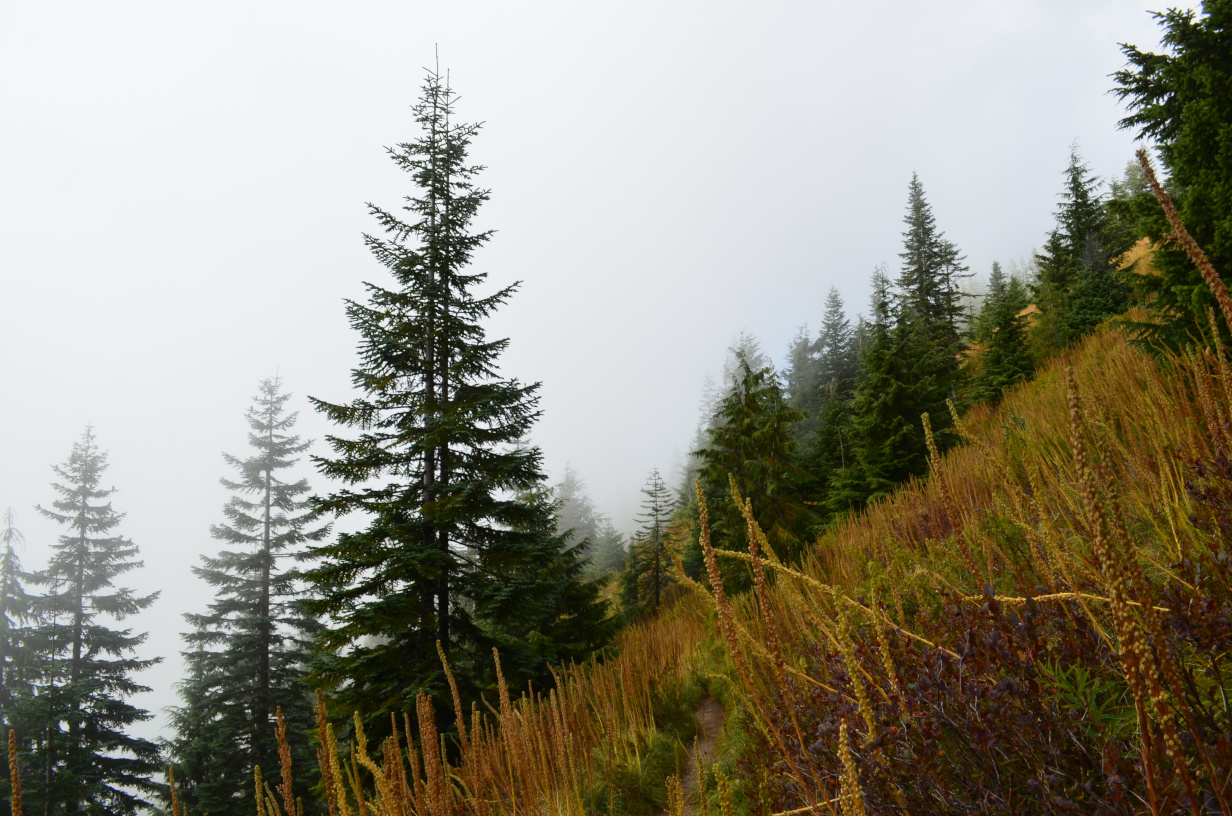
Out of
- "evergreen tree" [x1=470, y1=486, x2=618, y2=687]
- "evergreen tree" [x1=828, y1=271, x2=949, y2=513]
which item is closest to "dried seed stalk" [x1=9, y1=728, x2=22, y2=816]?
"evergreen tree" [x1=470, y1=486, x2=618, y2=687]

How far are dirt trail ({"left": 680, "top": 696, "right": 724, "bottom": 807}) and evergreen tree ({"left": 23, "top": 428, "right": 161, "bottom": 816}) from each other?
21.7 m

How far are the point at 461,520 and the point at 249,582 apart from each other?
1718 cm

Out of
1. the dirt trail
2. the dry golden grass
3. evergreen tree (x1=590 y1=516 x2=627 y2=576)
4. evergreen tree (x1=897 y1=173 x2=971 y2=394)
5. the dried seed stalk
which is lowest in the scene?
evergreen tree (x1=590 y1=516 x2=627 y2=576)

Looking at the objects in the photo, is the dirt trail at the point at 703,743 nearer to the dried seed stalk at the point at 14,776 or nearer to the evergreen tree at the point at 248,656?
the dried seed stalk at the point at 14,776

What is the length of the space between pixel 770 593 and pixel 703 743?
1551mm

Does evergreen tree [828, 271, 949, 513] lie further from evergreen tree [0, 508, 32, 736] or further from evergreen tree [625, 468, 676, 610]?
evergreen tree [0, 508, 32, 736]

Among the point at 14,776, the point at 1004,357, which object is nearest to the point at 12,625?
the point at 14,776

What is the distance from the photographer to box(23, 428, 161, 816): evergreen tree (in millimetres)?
16672

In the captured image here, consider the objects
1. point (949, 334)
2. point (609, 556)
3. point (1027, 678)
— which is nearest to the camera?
point (1027, 678)

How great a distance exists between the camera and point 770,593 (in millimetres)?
5438

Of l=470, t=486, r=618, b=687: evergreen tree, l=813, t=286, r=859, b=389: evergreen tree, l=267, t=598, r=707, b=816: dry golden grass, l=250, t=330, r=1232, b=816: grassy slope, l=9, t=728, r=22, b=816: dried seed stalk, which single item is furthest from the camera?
l=813, t=286, r=859, b=389: evergreen tree

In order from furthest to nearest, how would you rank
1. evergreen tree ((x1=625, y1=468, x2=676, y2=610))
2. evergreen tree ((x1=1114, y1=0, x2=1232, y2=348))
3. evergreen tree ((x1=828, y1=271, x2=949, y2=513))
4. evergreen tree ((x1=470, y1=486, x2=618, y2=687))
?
1. evergreen tree ((x1=625, y1=468, x2=676, y2=610))
2. evergreen tree ((x1=828, y1=271, x2=949, y2=513))
3. evergreen tree ((x1=470, y1=486, x2=618, y2=687))
4. evergreen tree ((x1=1114, y1=0, x2=1232, y2=348))

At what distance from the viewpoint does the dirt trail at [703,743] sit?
3.99 meters

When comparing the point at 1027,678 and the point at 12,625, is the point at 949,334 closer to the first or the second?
the point at 1027,678
